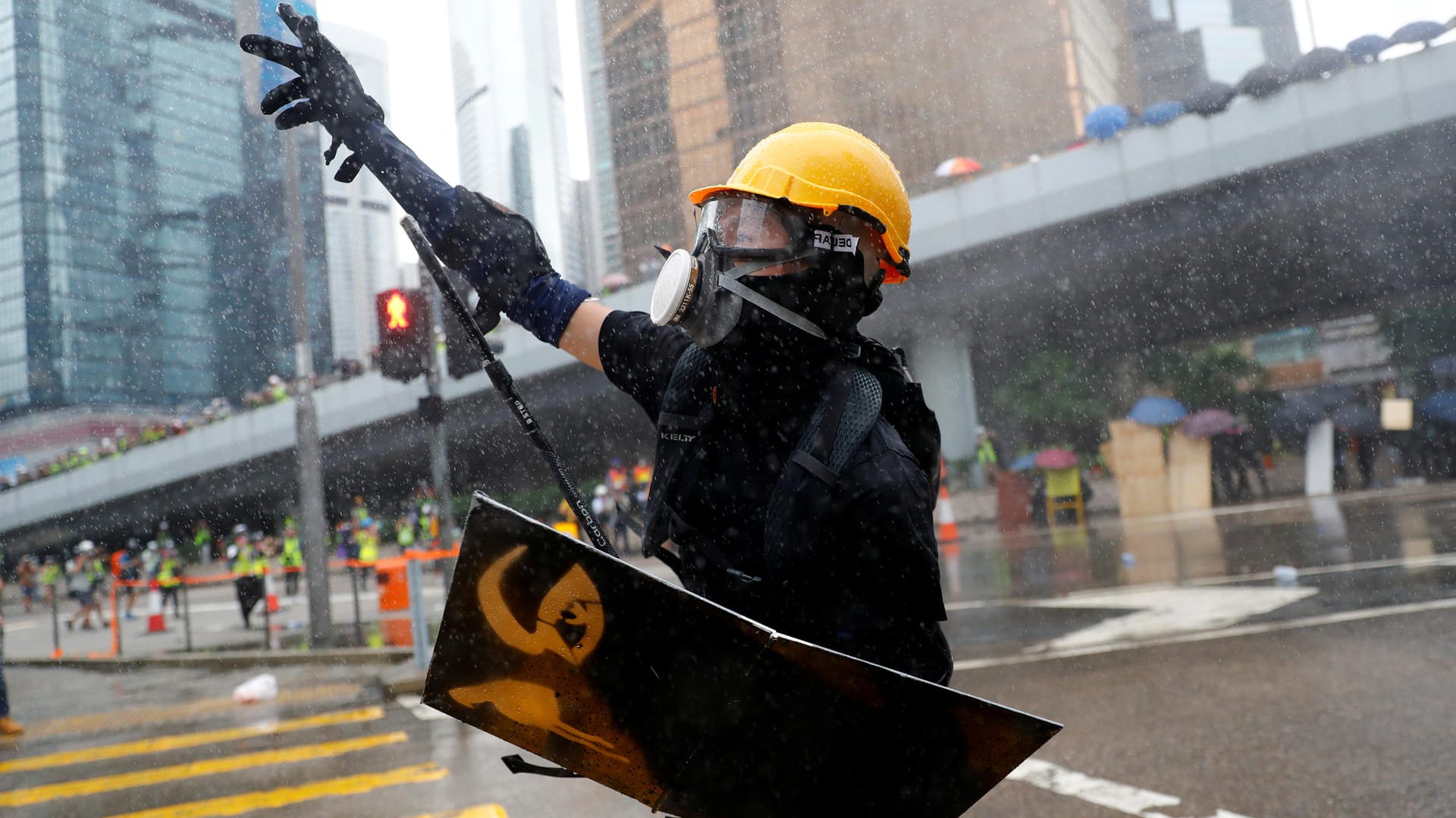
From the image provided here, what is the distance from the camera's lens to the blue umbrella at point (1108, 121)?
19656 mm

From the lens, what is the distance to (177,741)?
6.24 m

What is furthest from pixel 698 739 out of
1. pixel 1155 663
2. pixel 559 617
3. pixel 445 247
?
pixel 1155 663

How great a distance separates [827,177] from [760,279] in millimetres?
191

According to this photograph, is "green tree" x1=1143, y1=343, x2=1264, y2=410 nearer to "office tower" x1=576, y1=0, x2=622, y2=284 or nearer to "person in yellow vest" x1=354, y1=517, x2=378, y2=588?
"office tower" x1=576, y1=0, x2=622, y2=284

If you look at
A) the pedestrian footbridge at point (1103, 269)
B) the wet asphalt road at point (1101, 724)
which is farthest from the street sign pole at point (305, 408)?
the pedestrian footbridge at point (1103, 269)

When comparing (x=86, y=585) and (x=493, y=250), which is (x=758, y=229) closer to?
(x=493, y=250)

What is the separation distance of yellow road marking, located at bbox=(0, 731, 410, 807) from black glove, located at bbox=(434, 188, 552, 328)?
4.68 m

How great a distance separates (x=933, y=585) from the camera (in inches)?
48.3

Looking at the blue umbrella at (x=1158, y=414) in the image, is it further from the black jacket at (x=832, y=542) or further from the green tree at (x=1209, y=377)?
the black jacket at (x=832, y=542)

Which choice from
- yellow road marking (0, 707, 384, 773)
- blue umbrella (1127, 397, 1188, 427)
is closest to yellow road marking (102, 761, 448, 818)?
yellow road marking (0, 707, 384, 773)

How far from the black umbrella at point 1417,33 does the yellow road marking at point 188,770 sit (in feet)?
64.5

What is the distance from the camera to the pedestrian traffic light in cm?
746

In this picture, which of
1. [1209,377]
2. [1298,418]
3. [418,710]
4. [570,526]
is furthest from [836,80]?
[1209,377]

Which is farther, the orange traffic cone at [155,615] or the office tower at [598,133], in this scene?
the orange traffic cone at [155,615]
